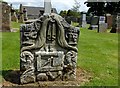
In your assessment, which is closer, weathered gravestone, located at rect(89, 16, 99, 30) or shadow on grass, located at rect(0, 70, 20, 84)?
shadow on grass, located at rect(0, 70, 20, 84)

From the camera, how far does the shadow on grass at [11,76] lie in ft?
23.0

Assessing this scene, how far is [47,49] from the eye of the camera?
6.93m

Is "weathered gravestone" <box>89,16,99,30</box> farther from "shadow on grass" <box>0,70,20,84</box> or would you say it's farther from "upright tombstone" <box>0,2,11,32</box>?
"shadow on grass" <box>0,70,20,84</box>

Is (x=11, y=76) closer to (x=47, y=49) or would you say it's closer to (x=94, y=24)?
(x=47, y=49)

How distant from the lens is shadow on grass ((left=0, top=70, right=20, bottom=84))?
7023mm

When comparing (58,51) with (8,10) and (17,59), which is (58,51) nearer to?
(17,59)

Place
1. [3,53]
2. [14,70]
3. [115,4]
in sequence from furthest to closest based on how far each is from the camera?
[115,4], [3,53], [14,70]

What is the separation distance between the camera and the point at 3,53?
10.6m

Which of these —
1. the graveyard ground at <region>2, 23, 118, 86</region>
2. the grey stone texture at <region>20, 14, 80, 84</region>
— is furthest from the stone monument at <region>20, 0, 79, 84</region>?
the graveyard ground at <region>2, 23, 118, 86</region>

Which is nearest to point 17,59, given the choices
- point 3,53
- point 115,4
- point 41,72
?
point 3,53

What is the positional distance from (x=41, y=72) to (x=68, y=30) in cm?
134

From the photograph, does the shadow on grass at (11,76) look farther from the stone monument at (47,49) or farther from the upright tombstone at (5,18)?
the upright tombstone at (5,18)

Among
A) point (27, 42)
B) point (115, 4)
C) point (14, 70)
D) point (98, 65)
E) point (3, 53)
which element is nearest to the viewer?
point (27, 42)

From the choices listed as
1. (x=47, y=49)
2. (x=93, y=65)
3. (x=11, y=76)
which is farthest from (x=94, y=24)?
(x=47, y=49)
